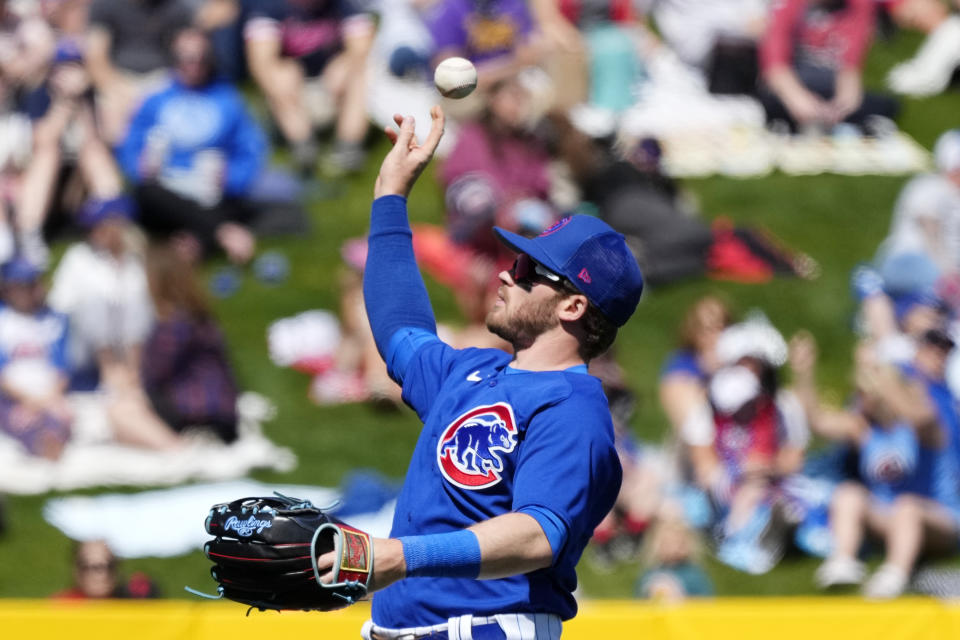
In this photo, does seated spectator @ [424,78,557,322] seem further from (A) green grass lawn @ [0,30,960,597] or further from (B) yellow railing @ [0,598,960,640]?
(B) yellow railing @ [0,598,960,640]

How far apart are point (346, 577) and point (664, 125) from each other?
7.65 m

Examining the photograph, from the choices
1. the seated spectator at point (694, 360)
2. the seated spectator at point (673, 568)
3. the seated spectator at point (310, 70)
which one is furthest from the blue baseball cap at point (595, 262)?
the seated spectator at point (310, 70)

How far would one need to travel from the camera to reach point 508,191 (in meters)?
7.98

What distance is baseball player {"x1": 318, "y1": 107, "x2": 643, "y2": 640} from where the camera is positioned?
9.36 feet

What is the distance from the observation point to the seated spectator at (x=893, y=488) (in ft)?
21.9

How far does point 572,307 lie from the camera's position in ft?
10.1

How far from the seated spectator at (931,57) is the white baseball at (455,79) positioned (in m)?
7.84

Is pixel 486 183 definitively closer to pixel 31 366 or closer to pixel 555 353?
pixel 31 366

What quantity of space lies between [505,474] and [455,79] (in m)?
1.11

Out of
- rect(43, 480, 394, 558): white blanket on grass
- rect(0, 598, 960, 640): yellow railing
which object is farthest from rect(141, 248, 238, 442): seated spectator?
rect(0, 598, 960, 640): yellow railing

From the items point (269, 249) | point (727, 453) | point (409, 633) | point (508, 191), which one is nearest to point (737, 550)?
point (727, 453)

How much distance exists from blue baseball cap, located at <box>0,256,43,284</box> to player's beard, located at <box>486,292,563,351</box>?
4.97 meters

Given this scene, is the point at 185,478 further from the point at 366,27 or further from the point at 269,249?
the point at 366,27

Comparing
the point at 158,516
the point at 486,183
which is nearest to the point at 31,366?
the point at 158,516
